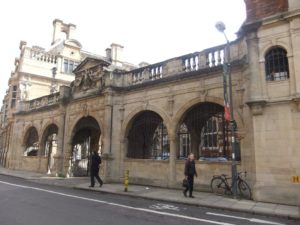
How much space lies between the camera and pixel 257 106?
11117mm

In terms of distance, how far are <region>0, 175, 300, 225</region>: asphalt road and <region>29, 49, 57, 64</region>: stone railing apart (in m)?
23.8

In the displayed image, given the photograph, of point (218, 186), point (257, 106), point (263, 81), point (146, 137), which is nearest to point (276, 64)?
point (263, 81)

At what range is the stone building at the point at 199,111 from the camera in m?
10.7

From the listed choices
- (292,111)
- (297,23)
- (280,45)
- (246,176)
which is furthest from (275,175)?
(297,23)

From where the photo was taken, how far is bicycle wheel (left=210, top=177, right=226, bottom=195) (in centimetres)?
1204

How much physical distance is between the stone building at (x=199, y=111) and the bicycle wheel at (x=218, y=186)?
1.51 feet

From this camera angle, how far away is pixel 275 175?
1048 centimetres

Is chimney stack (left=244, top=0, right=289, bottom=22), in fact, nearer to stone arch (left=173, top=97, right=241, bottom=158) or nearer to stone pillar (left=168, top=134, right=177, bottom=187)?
stone arch (left=173, top=97, right=241, bottom=158)

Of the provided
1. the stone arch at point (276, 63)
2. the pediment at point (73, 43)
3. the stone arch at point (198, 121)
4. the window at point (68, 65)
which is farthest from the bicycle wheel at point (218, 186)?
the pediment at point (73, 43)

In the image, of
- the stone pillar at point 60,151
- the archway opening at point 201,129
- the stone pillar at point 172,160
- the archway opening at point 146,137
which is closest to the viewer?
the archway opening at point 201,129

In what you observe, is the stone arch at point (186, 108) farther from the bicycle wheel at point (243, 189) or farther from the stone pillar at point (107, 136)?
the stone pillar at point (107, 136)

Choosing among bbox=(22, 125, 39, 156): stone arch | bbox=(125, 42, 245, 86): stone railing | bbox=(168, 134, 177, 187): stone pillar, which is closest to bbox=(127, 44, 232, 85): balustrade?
bbox=(125, 42, 245, 86): stone railing

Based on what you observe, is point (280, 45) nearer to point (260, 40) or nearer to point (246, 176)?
point (260, 40)

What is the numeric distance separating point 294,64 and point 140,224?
833cm
